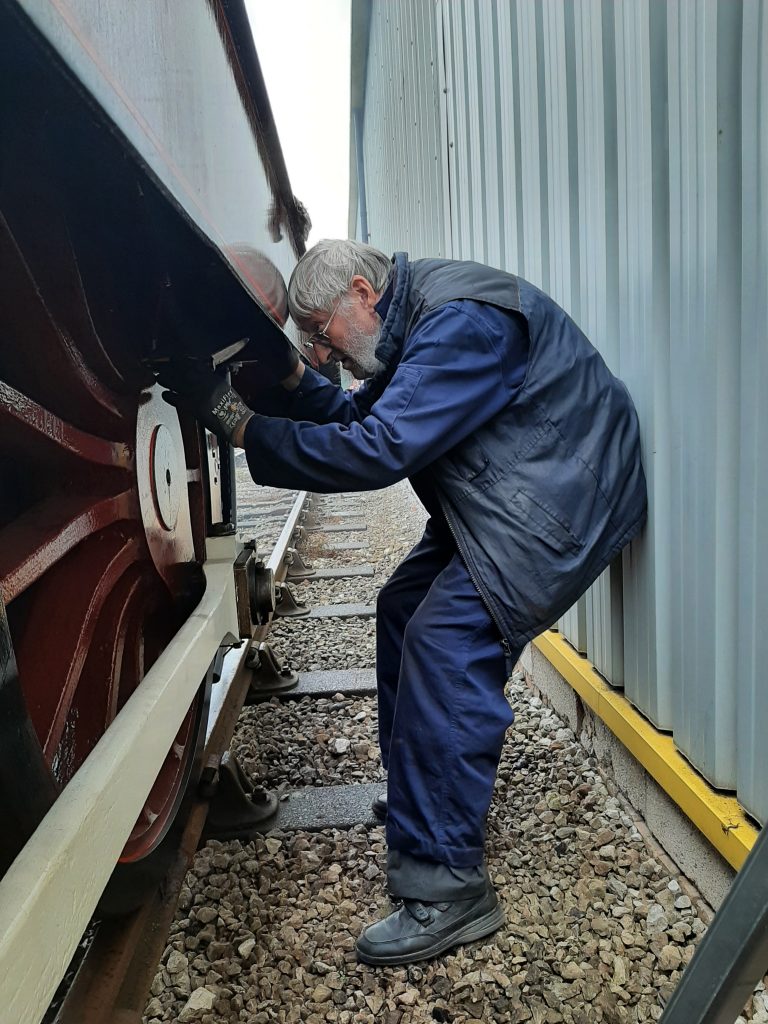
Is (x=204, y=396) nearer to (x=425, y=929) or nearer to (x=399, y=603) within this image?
(x=399, y=603)

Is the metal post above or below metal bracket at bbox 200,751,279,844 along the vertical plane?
above

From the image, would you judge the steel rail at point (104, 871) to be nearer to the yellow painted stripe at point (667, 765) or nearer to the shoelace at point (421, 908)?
the shoelace at point (421, 908)

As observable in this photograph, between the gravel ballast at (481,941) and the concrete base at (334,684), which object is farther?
the concrete base at (334,684)

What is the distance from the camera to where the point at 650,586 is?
2.12 m

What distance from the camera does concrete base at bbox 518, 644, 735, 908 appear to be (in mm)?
1826

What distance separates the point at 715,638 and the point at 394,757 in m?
0.83

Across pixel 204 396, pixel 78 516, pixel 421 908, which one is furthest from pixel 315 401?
pixel 421 908

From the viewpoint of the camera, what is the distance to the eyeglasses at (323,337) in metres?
2.15

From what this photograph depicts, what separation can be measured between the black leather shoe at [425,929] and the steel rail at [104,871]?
0.49 m

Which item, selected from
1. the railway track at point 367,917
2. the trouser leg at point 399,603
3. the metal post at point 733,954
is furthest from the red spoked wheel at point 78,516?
the metal post at point 733,954

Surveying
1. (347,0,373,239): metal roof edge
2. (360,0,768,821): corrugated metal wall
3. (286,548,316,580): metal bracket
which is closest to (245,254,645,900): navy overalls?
(360,0,768,821): corrugated metal wall

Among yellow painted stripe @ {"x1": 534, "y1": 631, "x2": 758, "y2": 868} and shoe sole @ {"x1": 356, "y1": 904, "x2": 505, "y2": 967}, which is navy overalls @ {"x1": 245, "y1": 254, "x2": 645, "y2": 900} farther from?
yellow painted stripe @ {"x1": 534, "y1": 631, "x2": 758, "y2": 868}

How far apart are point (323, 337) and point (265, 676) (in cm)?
172

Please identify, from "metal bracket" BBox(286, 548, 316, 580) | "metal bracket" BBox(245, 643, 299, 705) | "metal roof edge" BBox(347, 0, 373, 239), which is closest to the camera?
"metal bracket" BBox(245, 643, 299, 705)
